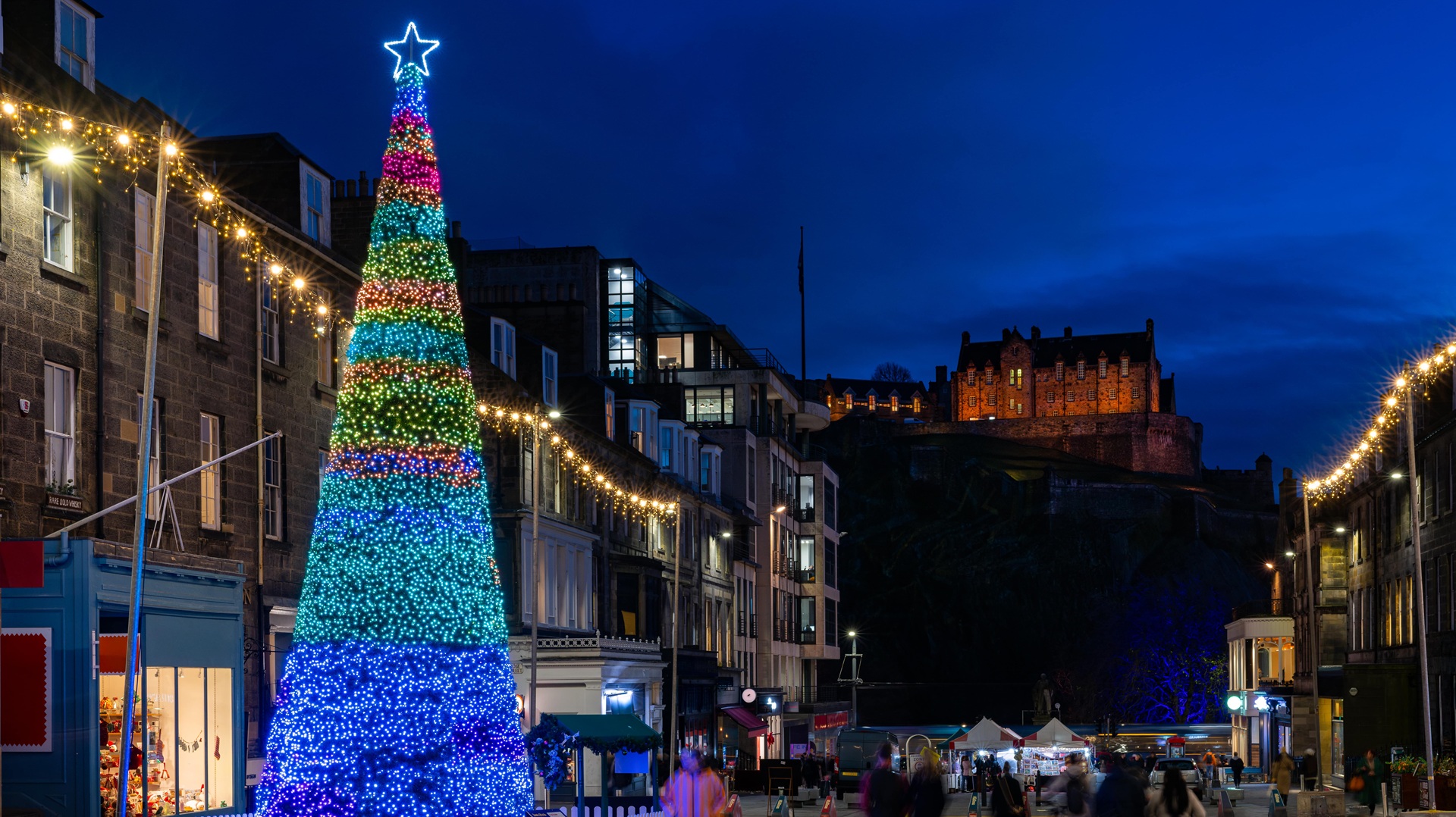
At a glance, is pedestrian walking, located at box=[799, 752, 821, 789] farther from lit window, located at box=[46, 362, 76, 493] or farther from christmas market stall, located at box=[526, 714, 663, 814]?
lit window, located at box=[46, 362, 76, 493]

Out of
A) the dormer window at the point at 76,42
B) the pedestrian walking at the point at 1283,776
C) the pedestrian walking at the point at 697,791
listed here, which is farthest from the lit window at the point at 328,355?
the pedestrian walking at the point at 1283,776

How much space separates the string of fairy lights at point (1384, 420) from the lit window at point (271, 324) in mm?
20805

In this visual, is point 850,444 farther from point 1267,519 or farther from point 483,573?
point 483,573

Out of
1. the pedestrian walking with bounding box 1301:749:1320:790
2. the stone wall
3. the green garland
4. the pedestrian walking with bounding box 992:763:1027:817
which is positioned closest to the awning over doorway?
the pedestrian walking with bounding box 1301:749:1320:790

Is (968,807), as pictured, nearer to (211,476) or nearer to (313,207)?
(313,207)

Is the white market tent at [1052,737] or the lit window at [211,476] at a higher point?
the lit window at [211,476]

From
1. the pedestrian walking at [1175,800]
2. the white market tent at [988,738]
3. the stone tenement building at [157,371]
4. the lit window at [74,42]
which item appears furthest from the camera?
the white market tent at [988,738]

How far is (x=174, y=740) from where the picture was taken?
22984mm

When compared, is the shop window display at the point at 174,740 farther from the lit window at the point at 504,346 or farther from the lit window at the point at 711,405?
the lit window at the point at 711,405

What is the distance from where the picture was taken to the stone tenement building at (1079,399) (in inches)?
6752

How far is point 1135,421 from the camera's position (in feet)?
561

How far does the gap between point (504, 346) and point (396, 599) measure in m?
24.7

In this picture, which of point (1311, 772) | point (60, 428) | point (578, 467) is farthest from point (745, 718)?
point (60, 428)

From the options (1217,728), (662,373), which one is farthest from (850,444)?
(662,373)
